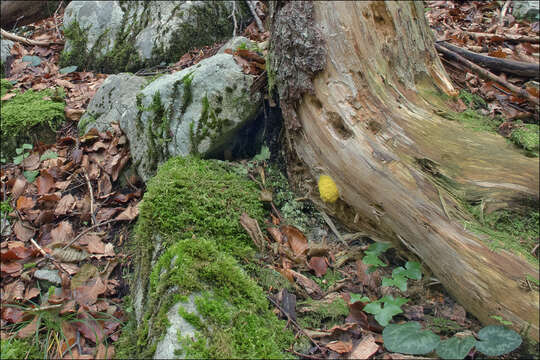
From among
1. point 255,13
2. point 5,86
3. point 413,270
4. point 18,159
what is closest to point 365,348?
point 413,270

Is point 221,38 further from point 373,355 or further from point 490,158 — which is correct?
point 373,355

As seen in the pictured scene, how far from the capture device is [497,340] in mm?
1964

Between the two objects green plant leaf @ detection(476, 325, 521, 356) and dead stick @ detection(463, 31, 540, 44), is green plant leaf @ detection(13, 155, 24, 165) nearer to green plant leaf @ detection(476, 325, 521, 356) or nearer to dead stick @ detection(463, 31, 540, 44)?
green plant leaf @ detection(476, 325, 521, 356)

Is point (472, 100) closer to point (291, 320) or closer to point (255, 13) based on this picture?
point (291, 320)

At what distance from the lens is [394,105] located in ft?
8.87

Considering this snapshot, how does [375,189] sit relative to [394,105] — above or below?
below

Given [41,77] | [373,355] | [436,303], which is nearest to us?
[373,355]

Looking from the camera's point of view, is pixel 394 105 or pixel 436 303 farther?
pixel 394 105

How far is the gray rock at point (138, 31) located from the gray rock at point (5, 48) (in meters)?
0.90

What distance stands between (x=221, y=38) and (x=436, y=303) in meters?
4.44

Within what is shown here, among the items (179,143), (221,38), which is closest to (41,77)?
(221,38)

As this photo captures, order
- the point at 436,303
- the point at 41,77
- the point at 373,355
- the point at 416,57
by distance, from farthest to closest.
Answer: the point at 41,77 → the point at 416,57 → the point at 436,303 → the point at 373,355

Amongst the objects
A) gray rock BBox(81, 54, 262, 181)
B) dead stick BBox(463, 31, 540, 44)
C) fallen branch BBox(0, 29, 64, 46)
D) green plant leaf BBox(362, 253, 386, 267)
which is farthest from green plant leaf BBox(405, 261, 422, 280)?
fallen branch BBox(0, 29, 64, 46)

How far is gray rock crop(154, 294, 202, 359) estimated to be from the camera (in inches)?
74.5
